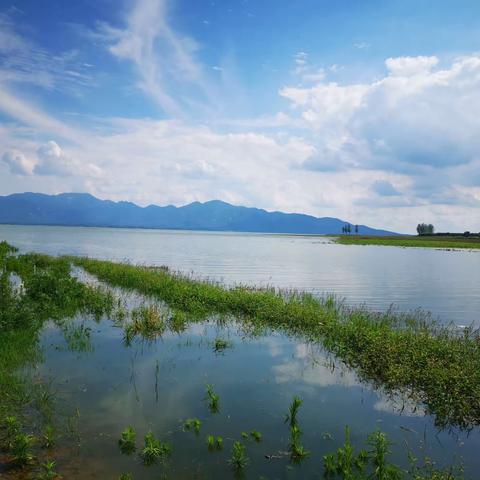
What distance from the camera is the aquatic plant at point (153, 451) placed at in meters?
9.32

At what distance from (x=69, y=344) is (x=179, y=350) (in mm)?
4727

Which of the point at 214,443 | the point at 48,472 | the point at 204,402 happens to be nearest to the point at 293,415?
the point at 214,443

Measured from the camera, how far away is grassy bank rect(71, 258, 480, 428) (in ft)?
43.0

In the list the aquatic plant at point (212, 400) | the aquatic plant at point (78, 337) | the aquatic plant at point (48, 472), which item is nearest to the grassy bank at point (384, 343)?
the aquatic plant at point (212, 400)

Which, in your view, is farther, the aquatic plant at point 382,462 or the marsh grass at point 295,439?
the marsh grass at point 295,439

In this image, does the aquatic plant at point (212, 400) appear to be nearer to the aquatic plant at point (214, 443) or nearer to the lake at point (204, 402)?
the lake at point (204, 402)

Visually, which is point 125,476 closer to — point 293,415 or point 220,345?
point 293,415

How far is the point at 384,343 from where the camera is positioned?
16.9m

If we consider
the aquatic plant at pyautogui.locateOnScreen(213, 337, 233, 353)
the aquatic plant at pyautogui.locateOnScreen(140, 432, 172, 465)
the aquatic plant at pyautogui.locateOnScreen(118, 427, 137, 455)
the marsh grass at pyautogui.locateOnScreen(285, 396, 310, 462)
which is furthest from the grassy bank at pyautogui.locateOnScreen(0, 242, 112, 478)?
the aquatic plant at pyautogui.locateOnScreen(213, 337, 233, 353)

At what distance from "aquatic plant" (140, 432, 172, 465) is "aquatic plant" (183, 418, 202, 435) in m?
1.23

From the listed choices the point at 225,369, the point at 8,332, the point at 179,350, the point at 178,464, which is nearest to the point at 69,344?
the point at 8,332

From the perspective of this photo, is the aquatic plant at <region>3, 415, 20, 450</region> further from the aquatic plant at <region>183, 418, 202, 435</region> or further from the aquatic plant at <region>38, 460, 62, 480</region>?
the aquatic plant at <region>183, 418, 202, 435</region>

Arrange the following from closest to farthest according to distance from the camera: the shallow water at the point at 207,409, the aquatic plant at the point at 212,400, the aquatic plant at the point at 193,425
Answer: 1. the shallow water at the point at 207,409
2. the aquatic plant at the point at 193,425
3. the aquatic plant at the point at 212,400

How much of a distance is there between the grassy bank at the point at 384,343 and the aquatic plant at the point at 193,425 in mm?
6893
